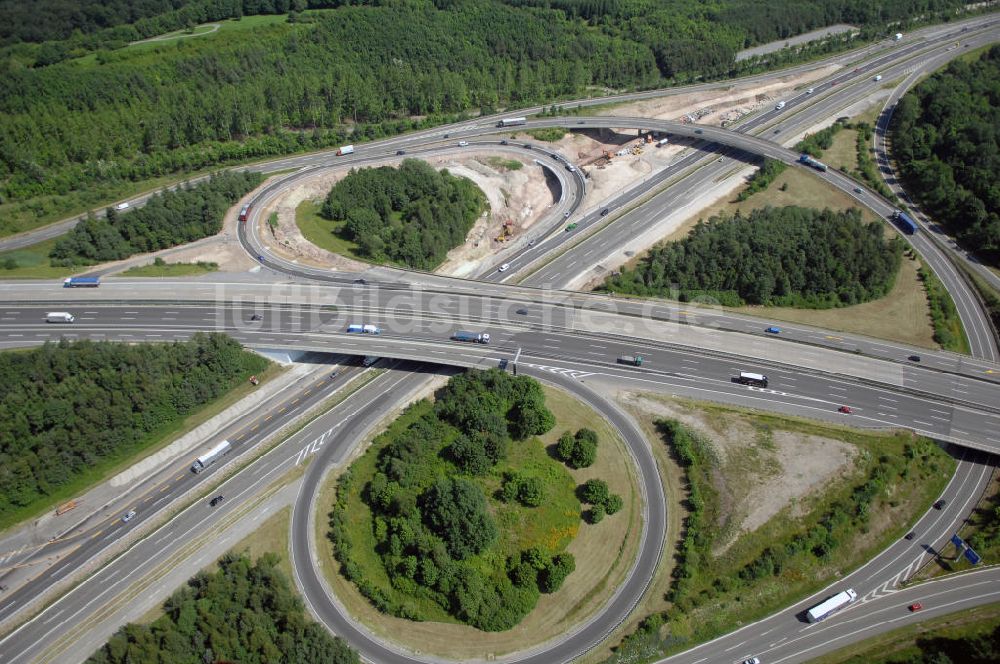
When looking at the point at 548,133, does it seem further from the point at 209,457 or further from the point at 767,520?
the point at 209,457

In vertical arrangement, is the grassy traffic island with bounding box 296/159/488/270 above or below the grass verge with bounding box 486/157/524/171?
below

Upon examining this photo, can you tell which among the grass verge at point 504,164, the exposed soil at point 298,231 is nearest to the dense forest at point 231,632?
the exposed soil at point 298,231

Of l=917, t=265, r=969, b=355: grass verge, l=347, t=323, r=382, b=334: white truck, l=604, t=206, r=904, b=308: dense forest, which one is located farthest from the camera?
l=604, t=206, r=904, b=308: dense forest

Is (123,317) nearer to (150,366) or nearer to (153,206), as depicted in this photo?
(150,366)

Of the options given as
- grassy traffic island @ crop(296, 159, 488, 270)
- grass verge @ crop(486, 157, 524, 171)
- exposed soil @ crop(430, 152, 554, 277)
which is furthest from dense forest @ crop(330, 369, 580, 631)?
grass verge @ crop(486, 157, 524, 171)

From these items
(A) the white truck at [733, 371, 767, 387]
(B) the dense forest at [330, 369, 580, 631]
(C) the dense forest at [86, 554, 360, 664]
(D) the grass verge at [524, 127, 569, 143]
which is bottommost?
(C) the dense forest at [86, 554, 360, 664]

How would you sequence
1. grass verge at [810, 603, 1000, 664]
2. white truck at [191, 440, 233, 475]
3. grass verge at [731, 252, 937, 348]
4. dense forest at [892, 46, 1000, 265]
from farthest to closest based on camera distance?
dense forest at [892, 46, 1000, 265]
grass verge at [731, 252, 937, 348]
white truck at [191, 440, 233, 475]
grass verge at [810, 603, 1000, 664]

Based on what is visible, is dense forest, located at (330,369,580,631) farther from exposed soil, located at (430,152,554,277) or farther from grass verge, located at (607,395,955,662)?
exposed soil, located at (430,152,554,277)
